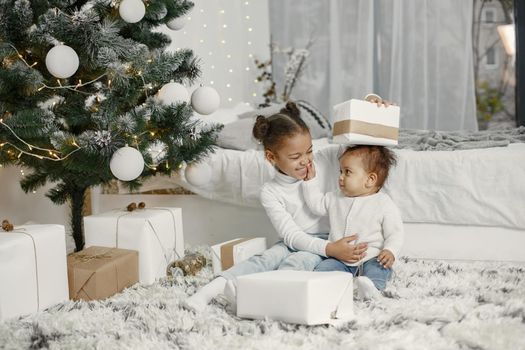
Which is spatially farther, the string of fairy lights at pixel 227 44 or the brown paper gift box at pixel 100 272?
the string of fairy lights at pixel 227 44

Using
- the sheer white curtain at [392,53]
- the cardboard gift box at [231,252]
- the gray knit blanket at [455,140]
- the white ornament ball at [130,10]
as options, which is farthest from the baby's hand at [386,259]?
the sheer white curtain at [392,53]

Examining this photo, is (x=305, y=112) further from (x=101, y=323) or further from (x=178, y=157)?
(x=101, y=323)

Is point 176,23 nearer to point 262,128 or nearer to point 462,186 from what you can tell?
point 262,128

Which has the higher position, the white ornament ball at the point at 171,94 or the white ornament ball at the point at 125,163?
the white ornament ball at the point at 171,94

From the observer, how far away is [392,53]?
385 cm

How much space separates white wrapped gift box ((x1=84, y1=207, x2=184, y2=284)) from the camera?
6.56ft

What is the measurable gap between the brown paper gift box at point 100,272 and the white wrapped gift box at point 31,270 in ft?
0.15

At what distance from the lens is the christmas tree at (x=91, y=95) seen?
1806 millimetres

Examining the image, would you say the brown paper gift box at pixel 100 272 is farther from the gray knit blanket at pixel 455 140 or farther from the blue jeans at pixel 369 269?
the gray knit blanket at pixel 455 140

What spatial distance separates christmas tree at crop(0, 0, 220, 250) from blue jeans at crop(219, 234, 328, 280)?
419mm

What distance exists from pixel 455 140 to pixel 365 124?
2.14 feet

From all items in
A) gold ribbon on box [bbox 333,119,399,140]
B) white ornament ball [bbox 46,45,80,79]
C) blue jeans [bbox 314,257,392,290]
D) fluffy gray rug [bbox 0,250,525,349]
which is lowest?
fluffy gray rug [bbox 0,250,525,349]

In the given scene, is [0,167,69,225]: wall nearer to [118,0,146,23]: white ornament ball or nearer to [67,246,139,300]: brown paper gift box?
[67,246,139,300]: brown paper gift box

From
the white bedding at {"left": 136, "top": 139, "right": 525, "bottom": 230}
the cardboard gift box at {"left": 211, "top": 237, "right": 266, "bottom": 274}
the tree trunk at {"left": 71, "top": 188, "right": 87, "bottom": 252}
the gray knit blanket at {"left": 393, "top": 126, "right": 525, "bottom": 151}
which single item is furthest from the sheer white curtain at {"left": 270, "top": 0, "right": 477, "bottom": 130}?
the tree trunk at {"left": 71, "top": 188, "right": 87, "bottom": 252}
